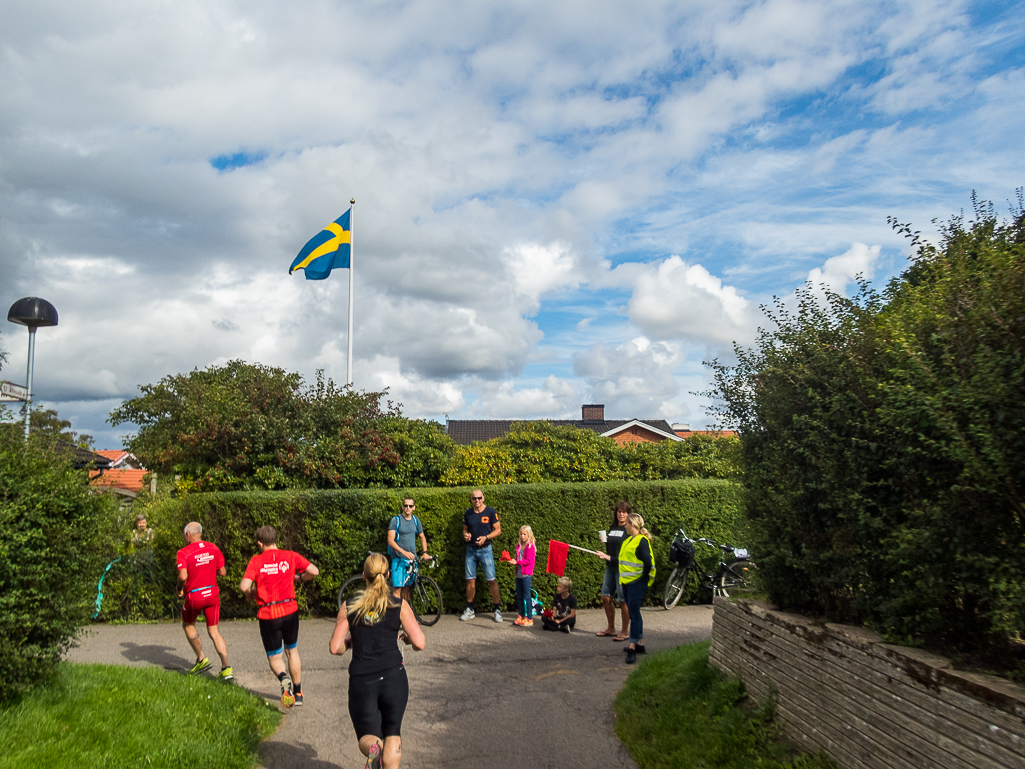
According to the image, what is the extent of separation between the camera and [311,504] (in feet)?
37.9

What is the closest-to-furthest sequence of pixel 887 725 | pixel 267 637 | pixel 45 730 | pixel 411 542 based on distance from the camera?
pixel 887 725 → pixel 45 730 → pixel 267 637 → pixel 411 542

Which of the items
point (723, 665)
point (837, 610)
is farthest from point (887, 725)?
point (723, 665)

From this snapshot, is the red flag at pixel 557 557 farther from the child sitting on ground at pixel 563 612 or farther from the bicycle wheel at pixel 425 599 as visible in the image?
the bicycle wheel at pixel 425 599

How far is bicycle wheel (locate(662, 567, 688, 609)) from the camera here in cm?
1173

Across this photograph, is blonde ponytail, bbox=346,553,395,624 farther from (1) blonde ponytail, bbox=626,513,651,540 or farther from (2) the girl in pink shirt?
(2) the girl in pink shirt

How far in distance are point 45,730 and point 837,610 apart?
535 centimetres

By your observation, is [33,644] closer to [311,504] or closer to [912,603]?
[912,603]

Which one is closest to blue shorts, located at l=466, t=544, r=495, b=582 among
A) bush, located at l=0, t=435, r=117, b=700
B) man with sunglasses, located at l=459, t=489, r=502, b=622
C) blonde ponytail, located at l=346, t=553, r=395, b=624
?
man with sunglasses, located at l=459, t=489, r=502, b=622

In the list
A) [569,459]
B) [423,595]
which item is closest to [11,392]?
[423,595]

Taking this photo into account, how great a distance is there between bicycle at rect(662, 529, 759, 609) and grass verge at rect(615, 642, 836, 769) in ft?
13.6

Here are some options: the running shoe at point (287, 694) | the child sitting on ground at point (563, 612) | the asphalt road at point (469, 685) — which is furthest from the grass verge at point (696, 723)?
the running shoe at point (287, 694)

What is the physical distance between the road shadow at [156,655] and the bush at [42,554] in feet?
11.0

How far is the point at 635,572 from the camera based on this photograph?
8.41 metres

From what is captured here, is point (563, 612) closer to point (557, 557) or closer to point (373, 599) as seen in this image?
point (557, 557)
